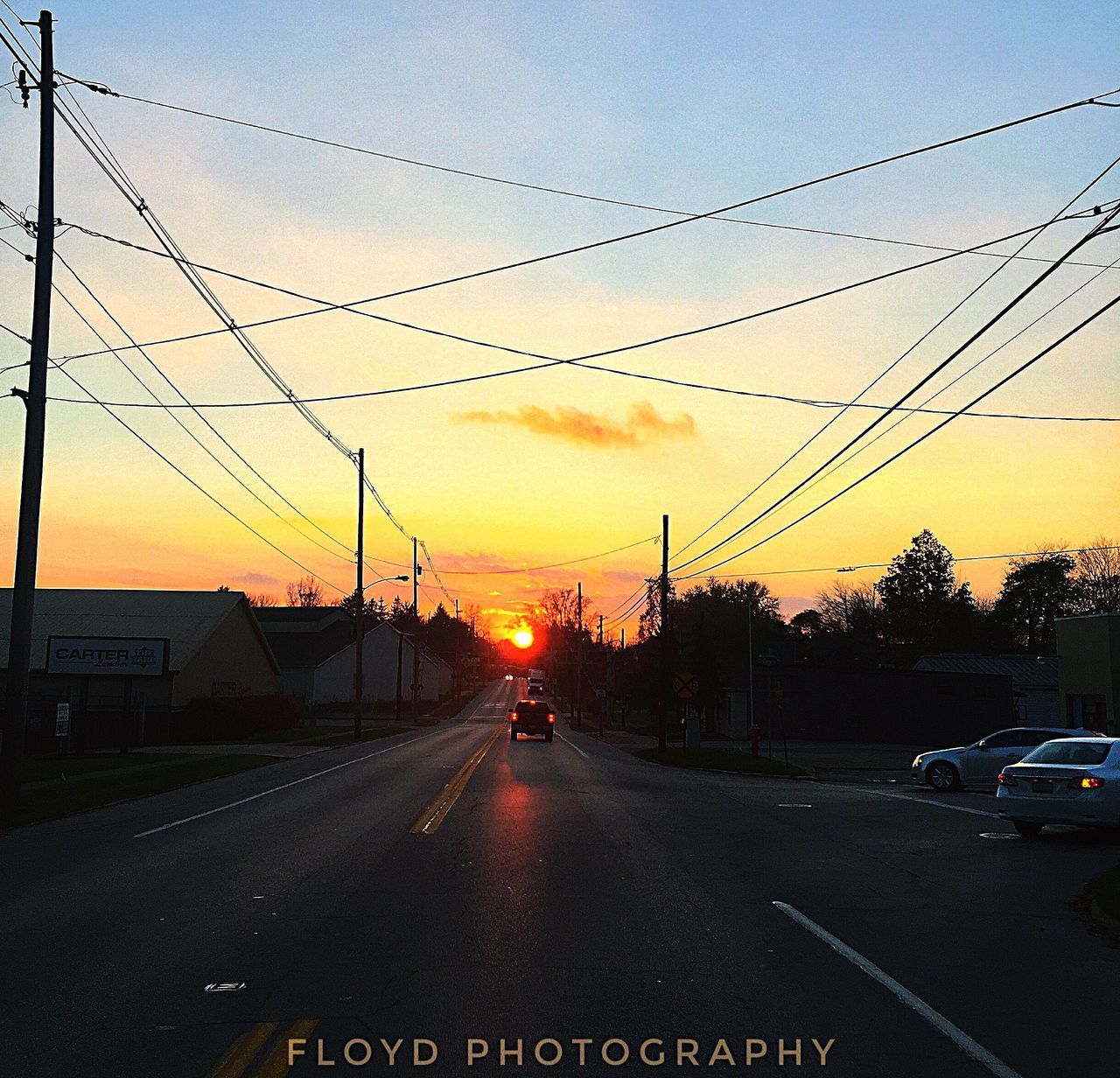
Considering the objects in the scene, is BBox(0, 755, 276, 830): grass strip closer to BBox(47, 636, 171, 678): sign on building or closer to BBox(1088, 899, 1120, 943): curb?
BBox(47, 636, 171, 678): sign on building

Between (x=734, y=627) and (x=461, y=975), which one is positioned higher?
(x=734, y=627)

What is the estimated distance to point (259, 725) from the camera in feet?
169

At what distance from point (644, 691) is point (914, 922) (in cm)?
5086

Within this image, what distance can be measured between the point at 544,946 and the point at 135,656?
129ft

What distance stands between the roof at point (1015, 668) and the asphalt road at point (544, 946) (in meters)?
52.1

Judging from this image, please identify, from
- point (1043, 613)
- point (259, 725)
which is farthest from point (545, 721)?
point (1043, 613)

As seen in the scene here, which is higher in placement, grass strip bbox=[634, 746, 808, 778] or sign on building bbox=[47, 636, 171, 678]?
sign on building bbox=[47, 636, 171, 678]

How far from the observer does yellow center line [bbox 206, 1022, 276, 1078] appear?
5627 millimetres

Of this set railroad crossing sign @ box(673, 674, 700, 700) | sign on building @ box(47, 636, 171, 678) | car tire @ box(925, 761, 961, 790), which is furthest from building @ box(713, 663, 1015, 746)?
car tire @ box(925, 761, 961, 790)

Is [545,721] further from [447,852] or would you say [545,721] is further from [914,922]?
[914,922]

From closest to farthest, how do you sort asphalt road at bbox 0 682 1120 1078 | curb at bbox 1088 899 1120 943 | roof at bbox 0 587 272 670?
asphalt road at bbox 0 682 1120 1078 < curb at bbox 1088 899 1120 943 < roof at bbox 0 587 272 670

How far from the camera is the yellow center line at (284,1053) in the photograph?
5637 millimetres

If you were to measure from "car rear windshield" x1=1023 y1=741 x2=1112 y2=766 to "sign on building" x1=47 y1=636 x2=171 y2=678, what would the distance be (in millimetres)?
35409

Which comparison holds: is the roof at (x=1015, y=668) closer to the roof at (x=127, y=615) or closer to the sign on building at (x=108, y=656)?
the roof at (x=127, y=615)
